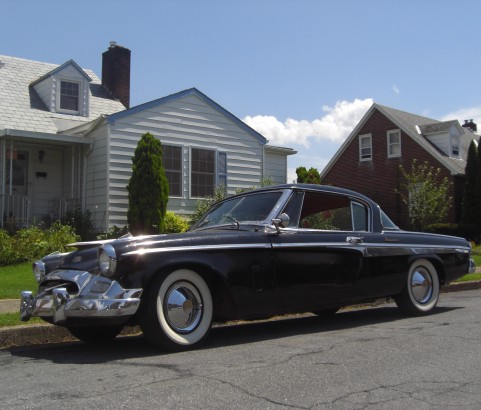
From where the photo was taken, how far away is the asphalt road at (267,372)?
3648 mm

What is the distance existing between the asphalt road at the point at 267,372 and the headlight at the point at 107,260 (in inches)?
Answer: 29.7

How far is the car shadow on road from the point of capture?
17.0ft

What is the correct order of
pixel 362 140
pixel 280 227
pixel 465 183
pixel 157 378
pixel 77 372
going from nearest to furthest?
pixel 157 378 < pixel 77 372 < pixel 280 227 < pixel 465 183 < pixel 362 140

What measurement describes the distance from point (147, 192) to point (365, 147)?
1910 centimetres

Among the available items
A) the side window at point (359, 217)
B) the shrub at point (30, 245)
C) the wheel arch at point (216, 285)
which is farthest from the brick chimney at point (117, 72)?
the wheel arch at point (216, 285)

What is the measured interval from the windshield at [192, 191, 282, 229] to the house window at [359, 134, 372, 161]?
83.0ft

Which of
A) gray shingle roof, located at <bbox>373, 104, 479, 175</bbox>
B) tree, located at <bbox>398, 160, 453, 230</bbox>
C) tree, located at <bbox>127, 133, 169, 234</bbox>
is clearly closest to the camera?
tree, located at <bbox>127, 133, 169, 234</bbox>

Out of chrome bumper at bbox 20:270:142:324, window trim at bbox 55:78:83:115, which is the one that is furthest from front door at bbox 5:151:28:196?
chrome bumper at bbox 20:270:142:324

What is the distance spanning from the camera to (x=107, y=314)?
15.4 feet

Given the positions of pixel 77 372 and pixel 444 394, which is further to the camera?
pixel 77 372

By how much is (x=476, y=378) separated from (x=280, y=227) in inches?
92.5

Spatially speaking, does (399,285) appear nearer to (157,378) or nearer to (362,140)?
(157,378)

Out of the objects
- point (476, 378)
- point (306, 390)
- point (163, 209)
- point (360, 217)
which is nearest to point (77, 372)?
point (306, 390)

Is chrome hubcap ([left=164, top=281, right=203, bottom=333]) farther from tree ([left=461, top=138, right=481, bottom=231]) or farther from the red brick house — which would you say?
the red brick house
